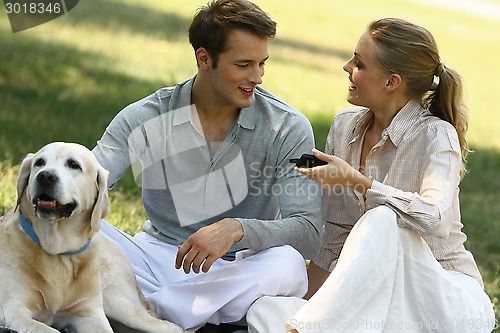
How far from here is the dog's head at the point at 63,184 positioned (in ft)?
15.0

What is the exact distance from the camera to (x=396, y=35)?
5.26m

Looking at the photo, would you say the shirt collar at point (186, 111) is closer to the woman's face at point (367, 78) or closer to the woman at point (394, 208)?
the woman at point (394, 208)

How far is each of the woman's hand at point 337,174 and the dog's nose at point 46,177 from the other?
1.15 metres

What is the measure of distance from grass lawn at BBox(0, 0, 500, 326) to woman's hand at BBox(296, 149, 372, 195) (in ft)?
6.94

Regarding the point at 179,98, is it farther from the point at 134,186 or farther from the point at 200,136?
the point at 134,186

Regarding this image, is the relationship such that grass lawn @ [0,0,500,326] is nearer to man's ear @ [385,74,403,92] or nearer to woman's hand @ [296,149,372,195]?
man's ear @ [385,74,403,92]

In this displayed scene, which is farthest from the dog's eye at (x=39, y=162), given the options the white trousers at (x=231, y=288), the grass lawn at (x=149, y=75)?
the grass lawn at (x=149, y=75)

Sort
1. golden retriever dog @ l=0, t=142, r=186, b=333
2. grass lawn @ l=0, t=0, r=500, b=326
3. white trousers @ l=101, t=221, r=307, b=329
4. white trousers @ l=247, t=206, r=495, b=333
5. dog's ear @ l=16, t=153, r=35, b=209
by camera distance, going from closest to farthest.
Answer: white trousers @ l=247, t=206, r=495, b=333
golden retriever dog @ l=0, t=142, r=186, b=333
dog's ear @ l=16, t=153, r=35, b=209
white trousers @ l=101, t=221, r=307, b=329
grass lawn @ l=0, t=0, r=500, b=326

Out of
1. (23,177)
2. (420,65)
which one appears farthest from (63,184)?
(420,65)

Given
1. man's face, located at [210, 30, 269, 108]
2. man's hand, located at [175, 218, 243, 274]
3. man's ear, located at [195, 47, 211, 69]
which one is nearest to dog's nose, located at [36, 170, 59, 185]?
man's hand, located at [175, 218, 243, 274]

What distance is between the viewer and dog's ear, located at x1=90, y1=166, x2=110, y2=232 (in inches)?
189

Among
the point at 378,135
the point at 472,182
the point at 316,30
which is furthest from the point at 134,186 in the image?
the point at 316,30

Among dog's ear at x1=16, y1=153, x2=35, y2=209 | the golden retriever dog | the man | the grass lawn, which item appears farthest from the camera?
the grass lawn

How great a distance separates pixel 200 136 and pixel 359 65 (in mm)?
934
